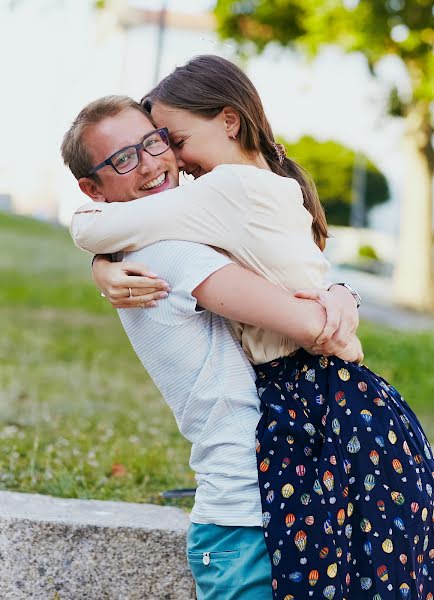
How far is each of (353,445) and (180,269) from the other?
55 centimetres

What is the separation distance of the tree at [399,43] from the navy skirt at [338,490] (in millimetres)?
12317

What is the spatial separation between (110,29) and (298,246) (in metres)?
51.7

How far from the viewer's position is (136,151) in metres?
2.31

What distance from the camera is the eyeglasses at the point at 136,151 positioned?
2311 mm

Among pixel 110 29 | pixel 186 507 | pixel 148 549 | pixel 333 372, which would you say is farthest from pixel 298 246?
pixel 110 29

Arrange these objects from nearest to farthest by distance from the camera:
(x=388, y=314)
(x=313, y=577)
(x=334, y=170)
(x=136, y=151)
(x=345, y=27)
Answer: (x=313, y=577), (x=136, y=151), (x=345, y=27), (x=388, y=314), (x=334, y=170)

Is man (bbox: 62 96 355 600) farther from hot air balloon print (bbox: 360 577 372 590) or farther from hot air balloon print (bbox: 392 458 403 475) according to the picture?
hot air balloon print (bbox: 392 458 403 475)

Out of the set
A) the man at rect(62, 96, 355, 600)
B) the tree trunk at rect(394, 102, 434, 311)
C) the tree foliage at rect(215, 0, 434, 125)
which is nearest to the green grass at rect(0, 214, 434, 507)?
the man at rect(62, 96, 355, 600)

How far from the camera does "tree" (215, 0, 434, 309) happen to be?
544 inches

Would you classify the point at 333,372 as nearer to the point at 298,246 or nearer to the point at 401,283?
the point at 298,246

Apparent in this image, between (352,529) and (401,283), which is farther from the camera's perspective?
(401,283)

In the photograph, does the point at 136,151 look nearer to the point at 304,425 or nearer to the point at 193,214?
the point at 193,214

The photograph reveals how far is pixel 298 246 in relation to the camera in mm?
2195

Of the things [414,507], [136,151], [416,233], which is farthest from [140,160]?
[416,233]
